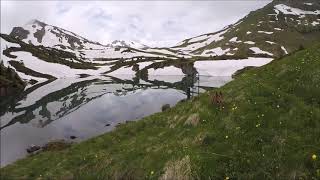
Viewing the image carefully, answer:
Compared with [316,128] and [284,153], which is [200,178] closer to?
[284,153]

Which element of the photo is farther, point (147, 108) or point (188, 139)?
point (147, 108)

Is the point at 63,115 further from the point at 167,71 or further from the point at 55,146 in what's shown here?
the point at 167,71

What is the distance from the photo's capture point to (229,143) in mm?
18375

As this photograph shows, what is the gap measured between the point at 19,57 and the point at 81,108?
117 meters

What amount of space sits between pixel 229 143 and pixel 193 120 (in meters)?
5.66

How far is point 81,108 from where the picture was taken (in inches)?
2675

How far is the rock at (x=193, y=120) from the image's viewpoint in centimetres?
2352

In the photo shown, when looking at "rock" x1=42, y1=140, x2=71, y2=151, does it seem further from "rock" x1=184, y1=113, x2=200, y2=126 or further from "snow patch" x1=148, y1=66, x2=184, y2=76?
"snow patch" x1=148, y1=66, x2=184, y2=76

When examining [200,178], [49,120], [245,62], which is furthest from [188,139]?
[245,62]

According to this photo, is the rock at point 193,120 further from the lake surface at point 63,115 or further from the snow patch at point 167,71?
the snow patch at point 167,71

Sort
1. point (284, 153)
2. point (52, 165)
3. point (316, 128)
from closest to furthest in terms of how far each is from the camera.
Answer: point (284, 153) → point (316, 128) → point (52, 165)

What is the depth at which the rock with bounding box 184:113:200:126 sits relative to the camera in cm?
2352

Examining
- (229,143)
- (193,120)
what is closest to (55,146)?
(193,120)

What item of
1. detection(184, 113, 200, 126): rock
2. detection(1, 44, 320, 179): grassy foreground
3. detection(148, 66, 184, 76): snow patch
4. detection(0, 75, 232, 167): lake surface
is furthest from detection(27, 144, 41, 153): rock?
detection(148, 66, 184, 76): snow patch
